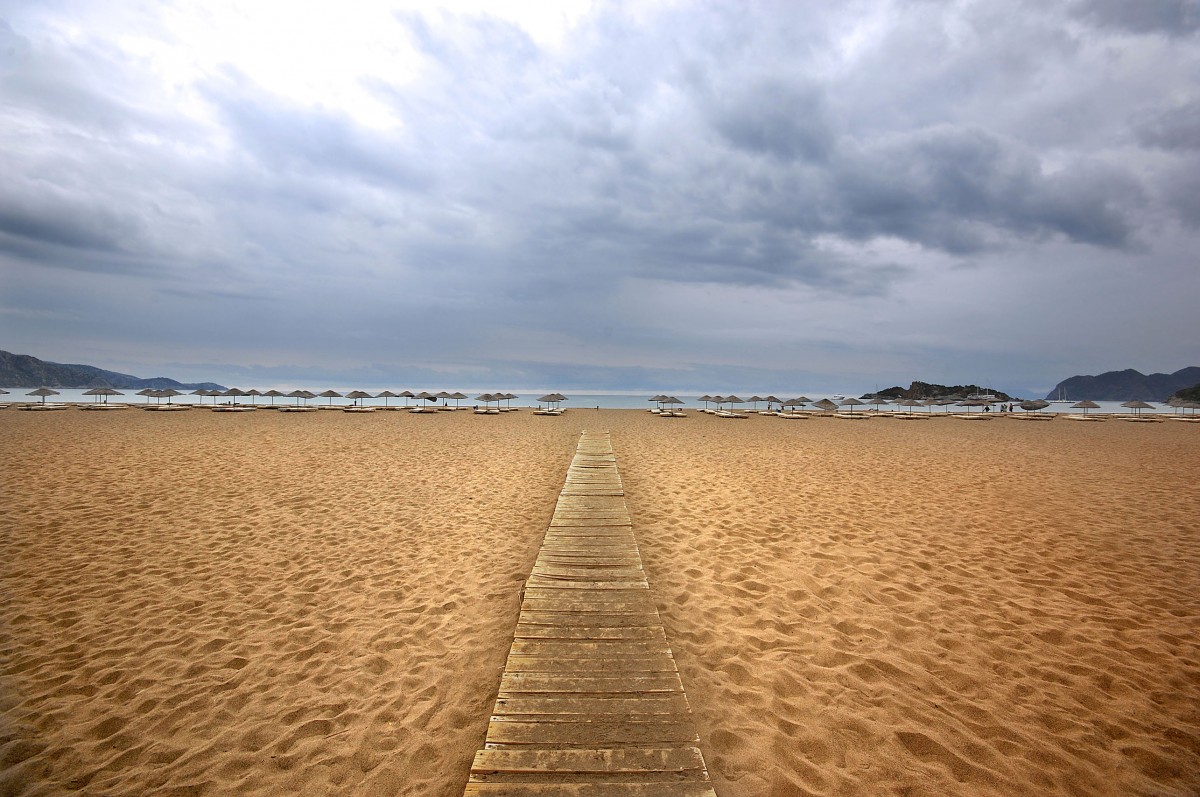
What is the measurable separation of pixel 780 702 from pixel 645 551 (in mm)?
3013

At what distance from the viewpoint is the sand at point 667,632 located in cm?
278

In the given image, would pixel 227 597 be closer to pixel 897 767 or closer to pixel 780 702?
pixel 780 702

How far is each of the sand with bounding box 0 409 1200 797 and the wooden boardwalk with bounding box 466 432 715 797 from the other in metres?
0.46

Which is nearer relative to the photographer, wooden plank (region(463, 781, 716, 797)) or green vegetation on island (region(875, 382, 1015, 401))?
wooden plank (region(463, 781, 716, 797))

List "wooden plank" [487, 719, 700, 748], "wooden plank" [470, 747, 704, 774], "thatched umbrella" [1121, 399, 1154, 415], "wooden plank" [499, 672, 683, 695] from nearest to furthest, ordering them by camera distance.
A: "wooden plank" [470, 747, 704, 774]
"wooden plank" [487, 719, 700, 748]
"wooden plank" [499, 672, 683, 695]
"thatched umbrella" [1121, 399, 1154, 415]

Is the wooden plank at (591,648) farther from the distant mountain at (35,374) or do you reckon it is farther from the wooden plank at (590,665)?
the distant mountain at (35,374)

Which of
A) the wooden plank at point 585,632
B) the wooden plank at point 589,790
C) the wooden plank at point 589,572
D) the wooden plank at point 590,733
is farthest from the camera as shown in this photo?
the wooden plank at point 589,572

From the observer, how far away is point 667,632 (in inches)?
169

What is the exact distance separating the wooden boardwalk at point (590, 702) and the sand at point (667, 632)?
0.46m

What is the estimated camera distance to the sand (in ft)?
9.13

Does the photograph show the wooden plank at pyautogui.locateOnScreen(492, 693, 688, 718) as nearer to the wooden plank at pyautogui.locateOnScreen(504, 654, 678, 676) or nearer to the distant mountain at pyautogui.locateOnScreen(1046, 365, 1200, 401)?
the wooden plank at pyautogui.locateOnScreen(504, 654, 678, 676)

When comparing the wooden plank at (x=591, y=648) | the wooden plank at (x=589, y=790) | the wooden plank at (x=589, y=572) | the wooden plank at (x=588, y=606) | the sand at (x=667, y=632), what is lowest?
the sand at (x=667, y=632)

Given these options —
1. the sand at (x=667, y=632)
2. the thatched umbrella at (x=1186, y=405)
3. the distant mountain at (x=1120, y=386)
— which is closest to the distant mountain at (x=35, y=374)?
the sand at (x=667, y=632)

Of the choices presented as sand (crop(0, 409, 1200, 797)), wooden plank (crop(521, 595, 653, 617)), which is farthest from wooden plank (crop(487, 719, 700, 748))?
wooden plank (crop(521, 595, 653, 617))
